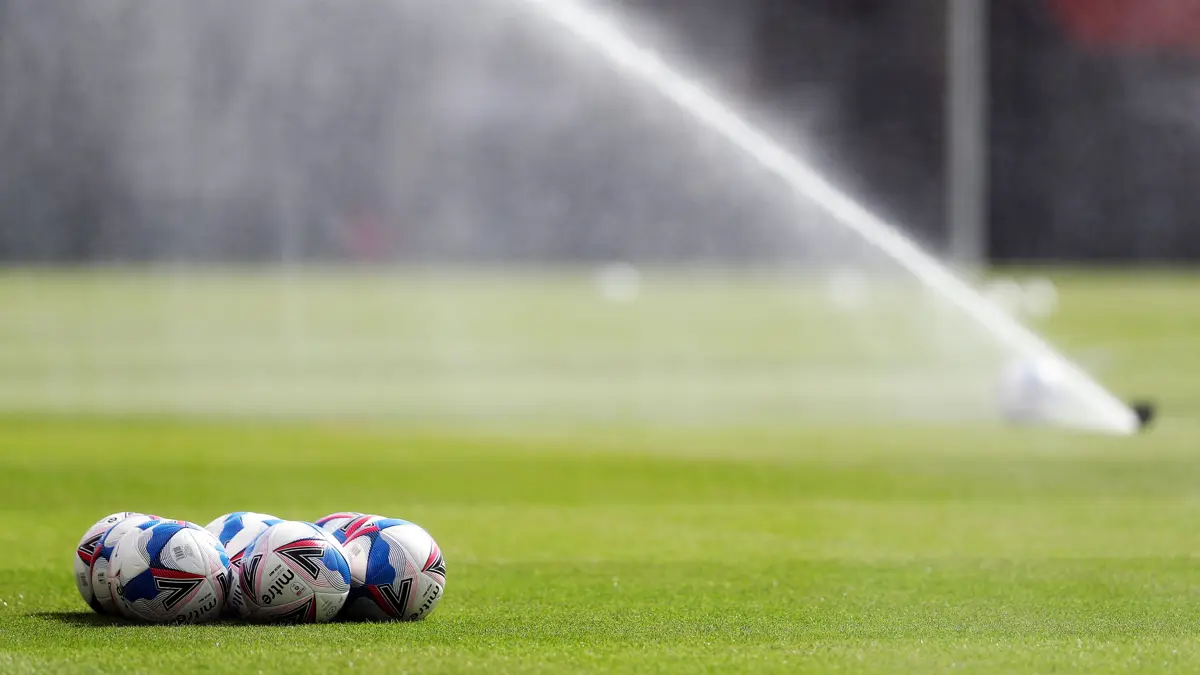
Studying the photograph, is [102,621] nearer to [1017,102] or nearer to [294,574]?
[294,574]

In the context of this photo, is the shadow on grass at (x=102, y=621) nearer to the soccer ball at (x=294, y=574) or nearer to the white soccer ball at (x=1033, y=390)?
the soccer ball at (x=294, y=574)

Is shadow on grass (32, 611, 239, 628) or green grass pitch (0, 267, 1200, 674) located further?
shadow on grass (32, 611, 239, 628)

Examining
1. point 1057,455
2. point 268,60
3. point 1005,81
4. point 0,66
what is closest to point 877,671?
point 1057,455

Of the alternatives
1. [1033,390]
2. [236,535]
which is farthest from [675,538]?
[1033,390]

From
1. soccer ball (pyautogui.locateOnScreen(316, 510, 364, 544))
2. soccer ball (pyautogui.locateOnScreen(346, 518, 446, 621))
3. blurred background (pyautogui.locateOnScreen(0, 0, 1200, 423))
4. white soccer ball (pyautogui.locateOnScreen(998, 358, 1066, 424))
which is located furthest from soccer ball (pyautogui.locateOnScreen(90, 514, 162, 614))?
blurred background (pyautogui.locateOnScreen(0, 0, 1200, 423))

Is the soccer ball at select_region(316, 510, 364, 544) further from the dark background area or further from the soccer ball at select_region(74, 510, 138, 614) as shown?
the dark background area

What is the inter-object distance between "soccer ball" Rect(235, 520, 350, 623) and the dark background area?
77.1 ft

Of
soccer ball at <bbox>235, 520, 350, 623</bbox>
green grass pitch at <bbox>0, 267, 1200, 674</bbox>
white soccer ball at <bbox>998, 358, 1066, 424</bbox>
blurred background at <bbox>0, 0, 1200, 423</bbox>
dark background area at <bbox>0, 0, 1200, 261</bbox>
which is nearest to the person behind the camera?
green grass pitch at <bbox>0, 267, 1200, 674</bbox>

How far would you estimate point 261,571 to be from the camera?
5070mm

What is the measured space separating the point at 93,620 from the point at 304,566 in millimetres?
758

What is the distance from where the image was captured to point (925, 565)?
6.73 meters

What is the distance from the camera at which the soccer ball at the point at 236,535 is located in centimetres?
517

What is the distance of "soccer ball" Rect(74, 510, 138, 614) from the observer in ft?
17.0

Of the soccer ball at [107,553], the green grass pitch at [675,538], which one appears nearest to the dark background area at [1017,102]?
the green grass pitch at [675,538]
